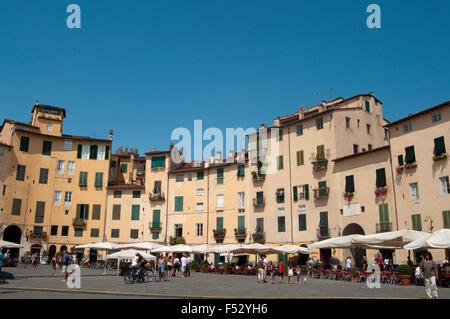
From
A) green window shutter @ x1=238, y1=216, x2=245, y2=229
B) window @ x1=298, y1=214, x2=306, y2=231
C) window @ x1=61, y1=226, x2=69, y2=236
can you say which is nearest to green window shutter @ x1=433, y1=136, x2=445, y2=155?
window @ x1=298, y1=214, x2=306, y2=231

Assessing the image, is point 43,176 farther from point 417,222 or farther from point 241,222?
point 417,222

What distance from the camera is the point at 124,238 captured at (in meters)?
55.0

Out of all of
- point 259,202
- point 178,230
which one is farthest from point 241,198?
point 178,230

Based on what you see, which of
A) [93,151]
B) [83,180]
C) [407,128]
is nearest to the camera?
[407,128]

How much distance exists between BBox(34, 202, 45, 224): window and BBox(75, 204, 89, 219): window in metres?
4.22

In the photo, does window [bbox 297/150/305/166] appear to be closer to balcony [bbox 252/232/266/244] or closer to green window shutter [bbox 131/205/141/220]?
balcony [bbox 252/232/266/244]

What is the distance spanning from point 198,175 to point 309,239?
58.2 feet

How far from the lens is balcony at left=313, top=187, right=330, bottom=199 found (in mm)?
40750

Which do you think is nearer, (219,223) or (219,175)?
(219,223)

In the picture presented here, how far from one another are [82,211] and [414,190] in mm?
40510

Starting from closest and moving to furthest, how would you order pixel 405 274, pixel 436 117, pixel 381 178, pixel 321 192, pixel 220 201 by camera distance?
pixel 405 274, pixel 436 117, pixel 381 178, pixel 321 192, pixel 220 201

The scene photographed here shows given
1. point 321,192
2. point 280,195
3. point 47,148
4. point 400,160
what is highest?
point 47,148

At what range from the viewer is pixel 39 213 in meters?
52.4

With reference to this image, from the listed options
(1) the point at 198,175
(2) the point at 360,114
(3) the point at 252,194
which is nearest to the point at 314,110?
(2) the point at 360,114
